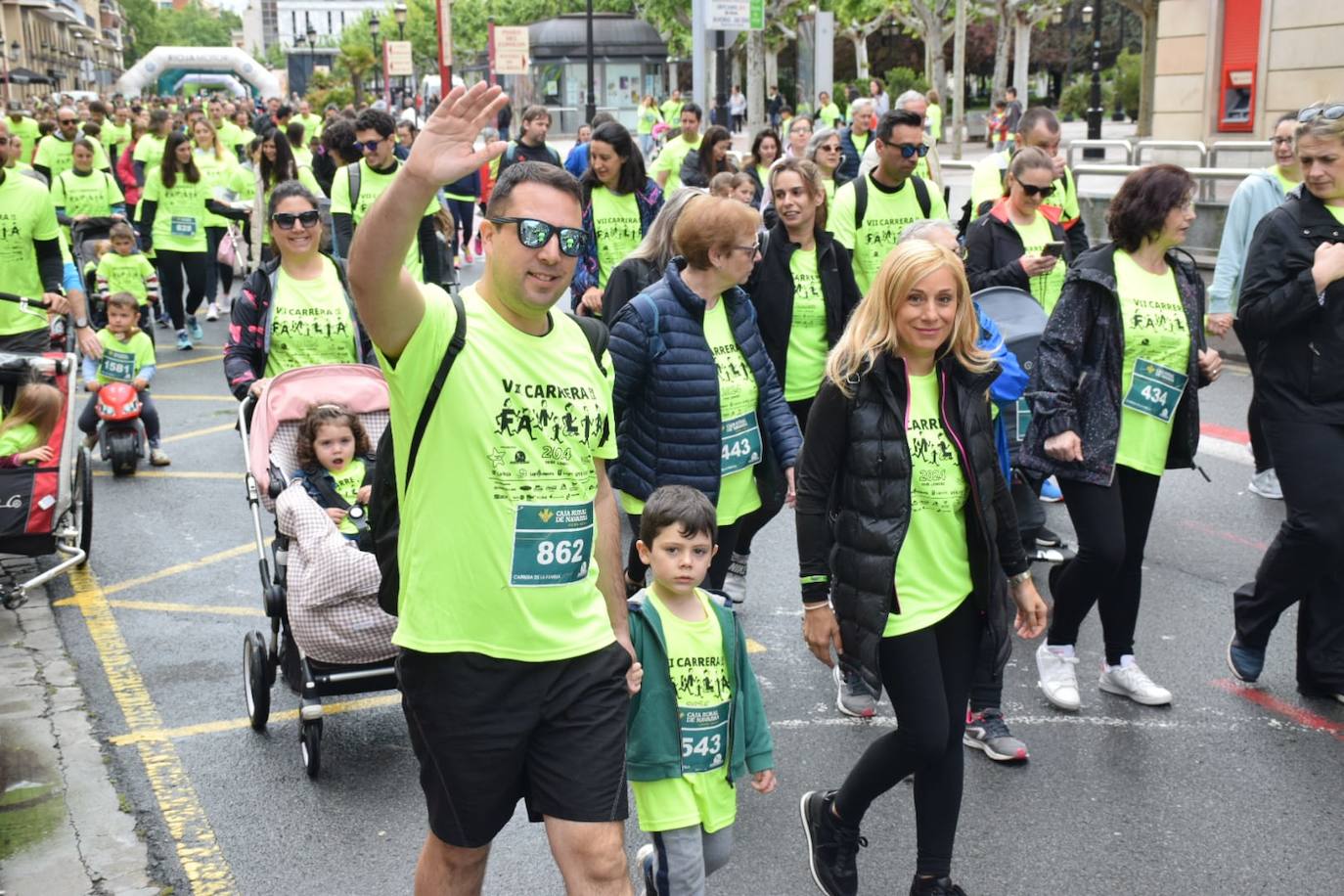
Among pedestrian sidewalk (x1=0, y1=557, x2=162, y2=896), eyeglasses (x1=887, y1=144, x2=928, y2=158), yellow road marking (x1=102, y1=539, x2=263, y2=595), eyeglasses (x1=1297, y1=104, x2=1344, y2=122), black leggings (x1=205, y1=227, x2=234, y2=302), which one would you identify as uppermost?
eyeglasses (x1=1297, y1=104, x2=1344, y2=122)

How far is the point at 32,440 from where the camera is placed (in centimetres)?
709

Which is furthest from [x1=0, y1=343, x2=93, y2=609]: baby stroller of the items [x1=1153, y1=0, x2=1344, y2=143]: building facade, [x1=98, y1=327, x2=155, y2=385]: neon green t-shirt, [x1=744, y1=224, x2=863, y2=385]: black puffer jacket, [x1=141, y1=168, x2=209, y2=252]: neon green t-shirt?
[x1=1153, y1=0, x2=1344, y2=143]: building facade

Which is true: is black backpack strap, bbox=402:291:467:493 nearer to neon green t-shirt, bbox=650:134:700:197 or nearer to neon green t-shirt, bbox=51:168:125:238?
neon green t-shirt, bbox=650:134:700:197

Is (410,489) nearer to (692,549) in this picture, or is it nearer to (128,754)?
(692,549)

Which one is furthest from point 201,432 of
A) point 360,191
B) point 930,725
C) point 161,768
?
point 930,725

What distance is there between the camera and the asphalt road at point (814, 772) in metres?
4.57

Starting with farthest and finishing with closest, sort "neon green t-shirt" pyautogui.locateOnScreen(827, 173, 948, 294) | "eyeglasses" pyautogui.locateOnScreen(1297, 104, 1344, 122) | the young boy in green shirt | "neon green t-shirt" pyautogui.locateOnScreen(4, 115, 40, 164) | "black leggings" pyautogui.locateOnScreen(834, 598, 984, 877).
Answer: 1. "neon green t-shirt" pyautogui.locateOnScreen(4, 115, 40, 164)
2. "neon green t-shirt" pyautogui.locateOnScreen(827, 173, 948, 294)
3. "eyeglasses" pyautogui.locateOnScreen(1297, 104, 1344, 122)
4. "black leggings" pyautogui.locateOnScreen(834, 598, 984, 877)
5. the young boy in green shirt

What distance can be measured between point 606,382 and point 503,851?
1.97m

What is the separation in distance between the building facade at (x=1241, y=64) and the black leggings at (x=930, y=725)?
60.5 ft

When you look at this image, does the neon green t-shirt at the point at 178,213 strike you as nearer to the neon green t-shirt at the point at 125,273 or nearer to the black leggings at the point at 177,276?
the black leggings at the point at 177,276

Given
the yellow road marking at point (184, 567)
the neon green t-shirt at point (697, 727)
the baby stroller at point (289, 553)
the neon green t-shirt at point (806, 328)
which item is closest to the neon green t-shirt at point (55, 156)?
the yellow road marking at point (184, 567)

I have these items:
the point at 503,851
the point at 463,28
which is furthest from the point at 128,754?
the point at 463,28

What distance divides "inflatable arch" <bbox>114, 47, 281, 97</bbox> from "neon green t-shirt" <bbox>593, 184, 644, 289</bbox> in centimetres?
8363

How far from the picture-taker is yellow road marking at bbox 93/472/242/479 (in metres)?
10.1
